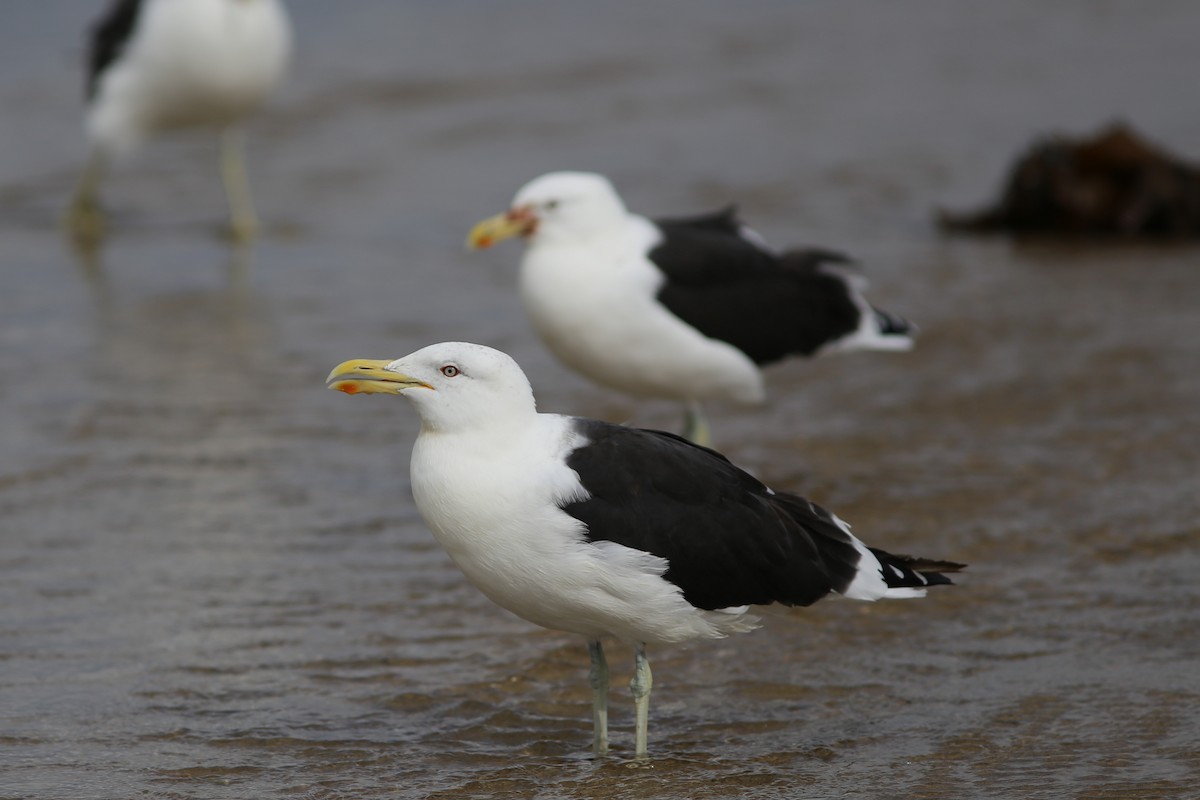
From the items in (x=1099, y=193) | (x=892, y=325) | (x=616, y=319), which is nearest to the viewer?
(x=616, y=319)

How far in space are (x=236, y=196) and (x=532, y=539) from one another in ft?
26.6

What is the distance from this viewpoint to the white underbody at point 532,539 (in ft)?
15.2

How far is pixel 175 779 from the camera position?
4.70 m

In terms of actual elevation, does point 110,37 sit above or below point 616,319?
above

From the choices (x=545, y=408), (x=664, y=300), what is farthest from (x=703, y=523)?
(x=545, y=408)

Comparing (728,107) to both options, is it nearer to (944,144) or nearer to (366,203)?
(944,144)

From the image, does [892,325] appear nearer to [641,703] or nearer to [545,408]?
[545,408]

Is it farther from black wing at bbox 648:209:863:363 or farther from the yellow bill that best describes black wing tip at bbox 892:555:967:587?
black wing at bbox 648:209:863:363

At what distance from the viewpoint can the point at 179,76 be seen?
12.2 metres

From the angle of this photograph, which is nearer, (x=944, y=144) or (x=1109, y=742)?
(x=1109, y=742)

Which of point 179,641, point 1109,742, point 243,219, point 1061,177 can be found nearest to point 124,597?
point 179,641

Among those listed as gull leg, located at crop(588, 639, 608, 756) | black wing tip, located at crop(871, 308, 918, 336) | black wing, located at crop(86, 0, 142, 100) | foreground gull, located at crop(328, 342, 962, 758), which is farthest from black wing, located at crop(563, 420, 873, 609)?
black wing, located at crop(86, 0, 142, 100)

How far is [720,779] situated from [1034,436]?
3.54 meters

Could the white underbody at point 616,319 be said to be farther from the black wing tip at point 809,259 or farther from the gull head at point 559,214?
the black wing tip at point 809,259
